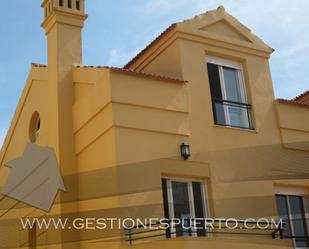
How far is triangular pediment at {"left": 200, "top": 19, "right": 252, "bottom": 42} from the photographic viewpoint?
1462 centimetres

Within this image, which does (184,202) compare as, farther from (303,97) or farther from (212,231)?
(303,97)

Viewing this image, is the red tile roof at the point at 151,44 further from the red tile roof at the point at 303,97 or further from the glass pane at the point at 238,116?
the red tile roof at the point at 303,97

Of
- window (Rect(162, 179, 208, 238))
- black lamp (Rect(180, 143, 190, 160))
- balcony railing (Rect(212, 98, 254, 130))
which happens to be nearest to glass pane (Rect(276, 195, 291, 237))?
balcony railing (Rect(212, 98, 254, 130))

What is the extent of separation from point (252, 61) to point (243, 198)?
391 cm

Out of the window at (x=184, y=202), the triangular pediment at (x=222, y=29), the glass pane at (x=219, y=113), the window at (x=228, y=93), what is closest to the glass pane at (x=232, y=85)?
the window at (x=228, y=93)

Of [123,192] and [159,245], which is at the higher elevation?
[123,192]

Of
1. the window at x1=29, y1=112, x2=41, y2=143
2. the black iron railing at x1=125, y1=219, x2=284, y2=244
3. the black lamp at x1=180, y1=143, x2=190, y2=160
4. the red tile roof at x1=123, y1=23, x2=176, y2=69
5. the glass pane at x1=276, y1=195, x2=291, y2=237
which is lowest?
the black iron railing at x1=125, y1=219, x2=284, y2=244

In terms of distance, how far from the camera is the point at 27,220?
15477mm

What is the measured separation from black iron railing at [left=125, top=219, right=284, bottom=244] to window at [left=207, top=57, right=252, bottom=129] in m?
2.54

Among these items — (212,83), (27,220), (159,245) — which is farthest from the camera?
(27,220)

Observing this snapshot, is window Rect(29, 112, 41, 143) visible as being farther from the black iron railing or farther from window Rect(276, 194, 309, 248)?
window Rect(276, 194, 309, 248)

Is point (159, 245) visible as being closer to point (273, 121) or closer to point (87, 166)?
point (87, 166)

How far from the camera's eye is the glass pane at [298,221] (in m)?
13.6

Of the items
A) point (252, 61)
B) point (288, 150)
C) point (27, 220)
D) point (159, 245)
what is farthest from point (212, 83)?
point (27, 220)
